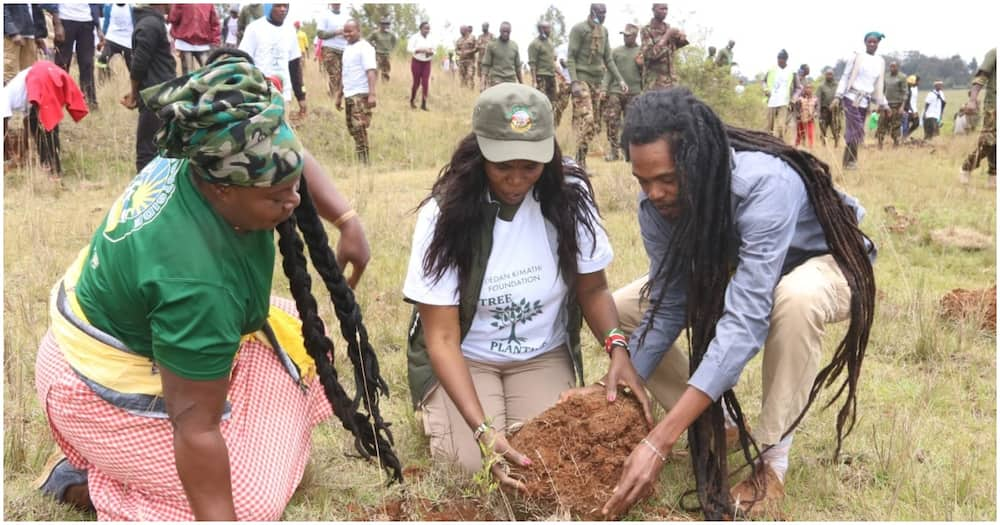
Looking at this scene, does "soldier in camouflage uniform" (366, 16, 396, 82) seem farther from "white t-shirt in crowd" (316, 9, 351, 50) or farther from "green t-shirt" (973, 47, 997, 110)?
"green t-shirt" (973, 47, 997, 110)

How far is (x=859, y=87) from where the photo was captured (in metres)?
10.8

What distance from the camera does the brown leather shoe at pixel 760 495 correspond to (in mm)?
2639

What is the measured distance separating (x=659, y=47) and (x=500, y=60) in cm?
285

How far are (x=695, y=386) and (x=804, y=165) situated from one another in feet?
2.77

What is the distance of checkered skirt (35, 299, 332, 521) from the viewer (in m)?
2.35

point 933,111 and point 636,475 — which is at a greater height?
point 933,111

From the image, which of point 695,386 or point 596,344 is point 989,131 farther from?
point 695,386

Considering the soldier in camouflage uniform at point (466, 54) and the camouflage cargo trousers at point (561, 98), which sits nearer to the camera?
the camouflage cargo trousers at point (561, 98)

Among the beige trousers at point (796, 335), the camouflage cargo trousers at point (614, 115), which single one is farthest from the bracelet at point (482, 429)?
the camouflage cargo trousers at point (614, 115)

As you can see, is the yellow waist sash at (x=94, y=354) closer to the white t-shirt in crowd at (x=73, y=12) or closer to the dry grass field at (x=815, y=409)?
the dry grass field at (x=815, y=409)

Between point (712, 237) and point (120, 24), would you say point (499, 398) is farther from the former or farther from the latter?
point (120, 24)

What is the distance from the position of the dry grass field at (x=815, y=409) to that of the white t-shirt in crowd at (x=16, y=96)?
56 cm

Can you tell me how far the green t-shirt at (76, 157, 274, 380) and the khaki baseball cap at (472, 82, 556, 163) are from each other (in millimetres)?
818

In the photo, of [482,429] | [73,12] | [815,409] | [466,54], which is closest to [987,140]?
[815,409]
